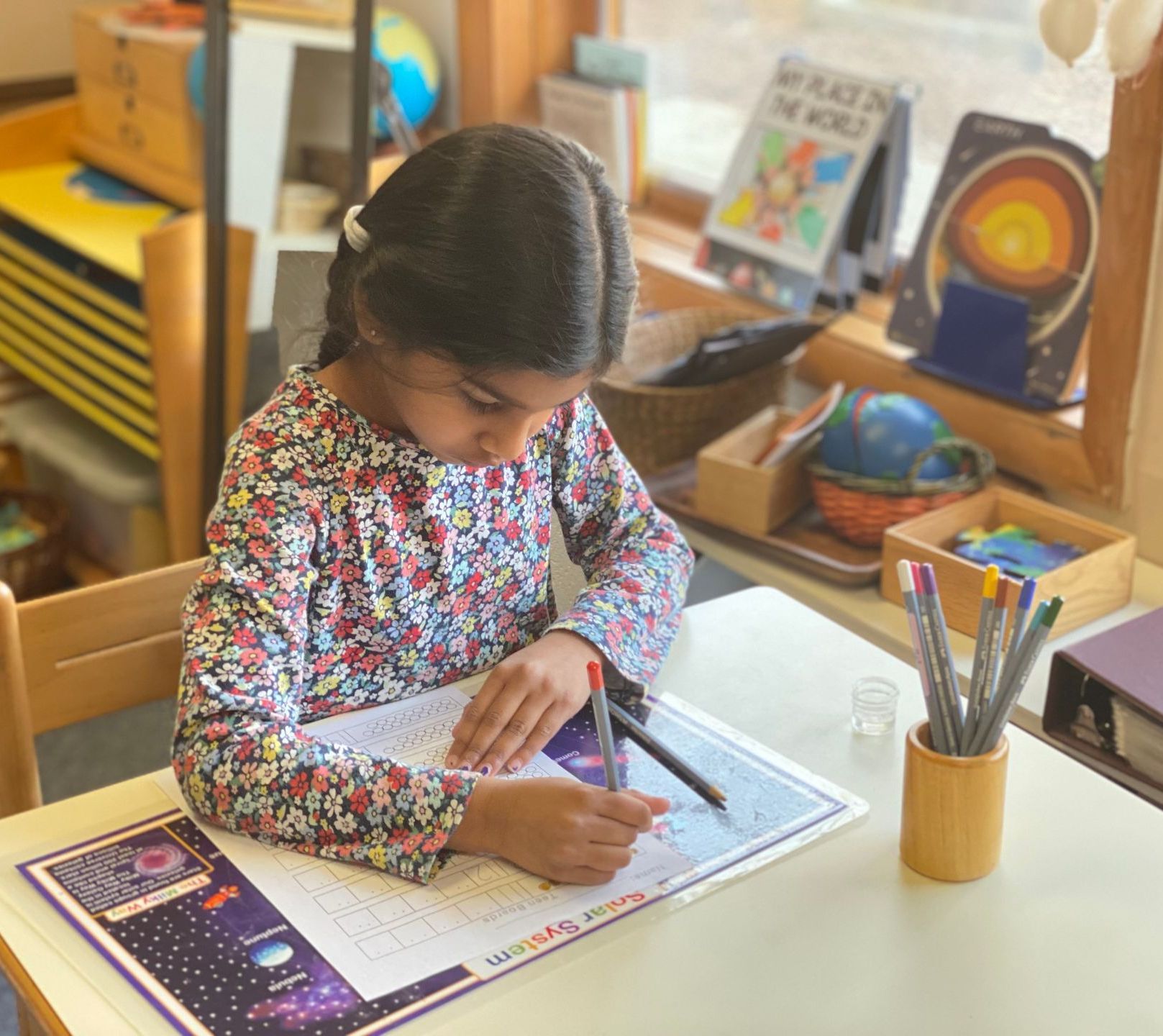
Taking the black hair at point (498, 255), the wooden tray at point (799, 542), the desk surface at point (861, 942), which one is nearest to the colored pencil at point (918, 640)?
the desk surface at point (861, 942)

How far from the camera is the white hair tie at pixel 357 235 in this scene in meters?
1.04

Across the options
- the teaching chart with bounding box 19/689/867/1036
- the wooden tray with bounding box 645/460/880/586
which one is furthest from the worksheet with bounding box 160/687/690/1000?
the wooden tray with bounding box 645/460/880/586

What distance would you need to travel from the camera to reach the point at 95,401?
105 inches

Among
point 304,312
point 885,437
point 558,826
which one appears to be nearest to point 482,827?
point 558,826

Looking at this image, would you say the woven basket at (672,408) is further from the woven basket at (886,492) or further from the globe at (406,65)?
the globe at (406,65)

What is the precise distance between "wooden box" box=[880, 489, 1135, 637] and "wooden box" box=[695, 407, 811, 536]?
0.56 feet

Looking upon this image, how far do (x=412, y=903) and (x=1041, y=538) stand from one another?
0.90 meters

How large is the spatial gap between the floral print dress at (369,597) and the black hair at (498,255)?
0.15 meters

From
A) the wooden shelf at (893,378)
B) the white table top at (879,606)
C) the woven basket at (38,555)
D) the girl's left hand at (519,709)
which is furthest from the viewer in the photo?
the woven basket at (38,555)

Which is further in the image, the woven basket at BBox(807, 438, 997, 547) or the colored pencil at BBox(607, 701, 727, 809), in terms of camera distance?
the woven basket at BBox(807, 438, 997, 547)

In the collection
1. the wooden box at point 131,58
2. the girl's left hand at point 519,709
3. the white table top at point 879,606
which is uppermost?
the wooden box at point 131,58

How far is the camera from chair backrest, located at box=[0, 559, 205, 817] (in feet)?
3.72

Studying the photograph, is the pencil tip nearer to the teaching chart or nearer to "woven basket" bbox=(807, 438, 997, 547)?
the teaching chart

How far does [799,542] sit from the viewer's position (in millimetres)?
1626
